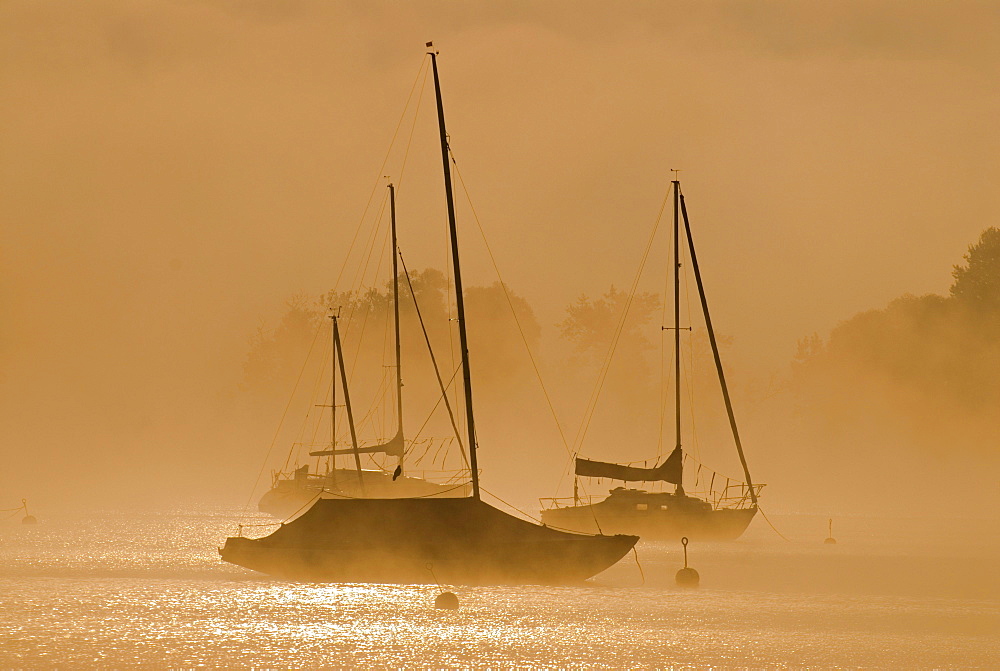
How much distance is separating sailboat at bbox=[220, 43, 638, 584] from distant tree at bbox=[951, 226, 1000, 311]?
269ft

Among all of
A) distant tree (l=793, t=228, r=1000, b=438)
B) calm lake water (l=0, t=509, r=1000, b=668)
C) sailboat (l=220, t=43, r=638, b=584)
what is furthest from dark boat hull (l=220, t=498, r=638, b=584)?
distant tree (l=793, t=228, r=1000, b=438)

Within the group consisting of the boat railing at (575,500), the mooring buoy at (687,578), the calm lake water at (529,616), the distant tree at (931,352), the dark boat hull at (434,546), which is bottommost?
the calm lake water at (529,616)

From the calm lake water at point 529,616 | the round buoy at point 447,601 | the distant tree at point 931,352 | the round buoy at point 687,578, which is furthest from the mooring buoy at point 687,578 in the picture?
the distant tree at point 931,352

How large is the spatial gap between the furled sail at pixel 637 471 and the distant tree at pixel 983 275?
2375 inches

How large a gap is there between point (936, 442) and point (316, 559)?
92796 mm

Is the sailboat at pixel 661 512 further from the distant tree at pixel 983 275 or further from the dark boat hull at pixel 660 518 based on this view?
the distant tree at pixel 983 275

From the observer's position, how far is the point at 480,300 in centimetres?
16375

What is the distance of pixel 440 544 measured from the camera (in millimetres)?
46281

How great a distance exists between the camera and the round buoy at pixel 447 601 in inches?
1703

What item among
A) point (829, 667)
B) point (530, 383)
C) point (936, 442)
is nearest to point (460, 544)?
point (829, 667)

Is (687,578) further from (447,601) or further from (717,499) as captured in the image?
(717,499)

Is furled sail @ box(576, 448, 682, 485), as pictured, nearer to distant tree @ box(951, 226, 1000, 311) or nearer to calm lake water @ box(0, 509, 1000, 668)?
calm lake water @ box(0, 509, 1000, 668)

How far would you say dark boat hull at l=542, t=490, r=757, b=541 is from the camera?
70.6 metres

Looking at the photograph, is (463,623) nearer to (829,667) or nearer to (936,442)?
(829,667)
